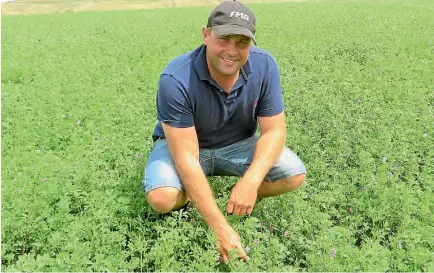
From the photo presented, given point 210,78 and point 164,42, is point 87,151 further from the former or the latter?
point 164,42

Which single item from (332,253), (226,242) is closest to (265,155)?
(226,242)

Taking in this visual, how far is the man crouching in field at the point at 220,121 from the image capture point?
3.63m

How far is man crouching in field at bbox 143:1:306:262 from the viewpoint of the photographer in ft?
11.9

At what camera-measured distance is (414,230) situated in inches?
157

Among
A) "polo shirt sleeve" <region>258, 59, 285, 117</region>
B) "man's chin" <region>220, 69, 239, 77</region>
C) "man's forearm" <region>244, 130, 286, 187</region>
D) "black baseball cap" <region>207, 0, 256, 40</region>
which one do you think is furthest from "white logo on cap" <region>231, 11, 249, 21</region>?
"man's forearm" <region>244, 130, 286, 187</region>

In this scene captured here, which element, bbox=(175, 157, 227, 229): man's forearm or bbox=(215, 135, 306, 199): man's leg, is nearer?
bbox=(175, 157, 227, 229): man's forearm

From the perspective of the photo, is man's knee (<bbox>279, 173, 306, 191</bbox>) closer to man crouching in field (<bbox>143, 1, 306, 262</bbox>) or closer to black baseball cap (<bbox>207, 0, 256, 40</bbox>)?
man crouching in field (<bbox>143, 1, 306, 262</bbox>)

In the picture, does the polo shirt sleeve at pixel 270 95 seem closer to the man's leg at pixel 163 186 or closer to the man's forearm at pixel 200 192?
the man's forearm at pixel 200 192

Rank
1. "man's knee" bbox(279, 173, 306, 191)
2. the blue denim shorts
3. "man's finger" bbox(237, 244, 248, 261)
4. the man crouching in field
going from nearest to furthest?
"man's finger" bbox(237, 244, 248, 261)
the man crouching in field
the blue denim shorts
"man's knee" bbox(279, 173, 306, 191)

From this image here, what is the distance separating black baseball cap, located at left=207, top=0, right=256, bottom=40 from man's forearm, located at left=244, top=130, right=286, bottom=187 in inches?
38.8

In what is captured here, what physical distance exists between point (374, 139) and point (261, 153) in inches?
92.7

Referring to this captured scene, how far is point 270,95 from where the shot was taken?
13.4 ft

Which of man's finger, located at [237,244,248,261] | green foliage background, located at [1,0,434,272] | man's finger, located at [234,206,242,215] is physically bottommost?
green foliage background, located at [1,0,434,272]

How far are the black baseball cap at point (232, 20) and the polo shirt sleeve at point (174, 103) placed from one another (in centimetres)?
60
